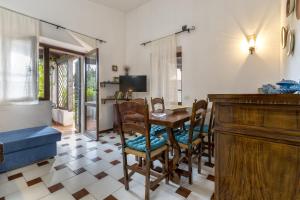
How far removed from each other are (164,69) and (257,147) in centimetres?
331

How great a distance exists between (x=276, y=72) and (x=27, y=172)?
4110 millimetres

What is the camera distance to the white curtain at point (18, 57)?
107 inches

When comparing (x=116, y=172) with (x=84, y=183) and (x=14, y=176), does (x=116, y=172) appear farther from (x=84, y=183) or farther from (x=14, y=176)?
(x=14, y=176)

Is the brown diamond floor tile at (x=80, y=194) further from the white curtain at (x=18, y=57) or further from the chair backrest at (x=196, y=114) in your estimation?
the white curtain at (x=18, y=57)

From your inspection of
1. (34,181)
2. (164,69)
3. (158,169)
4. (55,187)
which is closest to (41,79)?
(34,181)

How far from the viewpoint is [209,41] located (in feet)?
10.8

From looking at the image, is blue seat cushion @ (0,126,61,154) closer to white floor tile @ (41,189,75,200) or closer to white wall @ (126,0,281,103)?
white floor tile @ (41,189,75,200)

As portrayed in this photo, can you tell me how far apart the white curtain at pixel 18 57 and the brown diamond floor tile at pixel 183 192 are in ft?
10.0

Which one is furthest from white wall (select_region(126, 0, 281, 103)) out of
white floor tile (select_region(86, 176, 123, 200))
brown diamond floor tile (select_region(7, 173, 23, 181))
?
brown diamond floor tile (select_region(7, 173, 23, 181))

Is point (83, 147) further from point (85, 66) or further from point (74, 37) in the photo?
point (74, 37)

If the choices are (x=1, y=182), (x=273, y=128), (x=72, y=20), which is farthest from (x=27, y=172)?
(x=72, y=20)

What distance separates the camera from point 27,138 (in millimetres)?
2367

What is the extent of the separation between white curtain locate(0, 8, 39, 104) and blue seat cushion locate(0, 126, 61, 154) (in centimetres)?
68

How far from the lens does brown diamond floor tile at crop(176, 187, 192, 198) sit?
1769mm
